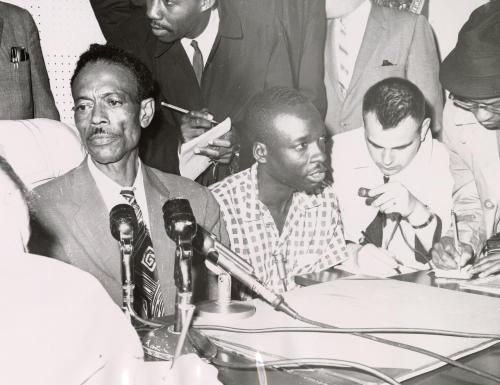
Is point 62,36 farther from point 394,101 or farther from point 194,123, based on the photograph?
point 394,101

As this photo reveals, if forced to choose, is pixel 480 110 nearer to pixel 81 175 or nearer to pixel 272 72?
pixel 272 72

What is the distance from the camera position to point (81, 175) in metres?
1.79

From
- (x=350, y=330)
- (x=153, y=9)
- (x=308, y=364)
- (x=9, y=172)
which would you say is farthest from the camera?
(x=153, y=9)

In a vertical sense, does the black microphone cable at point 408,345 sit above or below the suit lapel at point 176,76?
below

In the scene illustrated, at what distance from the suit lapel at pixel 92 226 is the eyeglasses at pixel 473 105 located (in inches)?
54.1

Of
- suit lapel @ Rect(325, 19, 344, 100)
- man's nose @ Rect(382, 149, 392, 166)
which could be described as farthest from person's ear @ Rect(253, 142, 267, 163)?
man's nose @ Rect(382, 149, 392, 166)

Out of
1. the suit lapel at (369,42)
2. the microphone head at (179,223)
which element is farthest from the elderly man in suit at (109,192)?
the suit lapel at (369,42)

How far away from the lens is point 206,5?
235 centimetres

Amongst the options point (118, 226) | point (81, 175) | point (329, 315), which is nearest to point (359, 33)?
point (81, 175)

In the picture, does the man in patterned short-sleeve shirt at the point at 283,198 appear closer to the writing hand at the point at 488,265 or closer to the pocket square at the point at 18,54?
the writing hand at the point at 488,265

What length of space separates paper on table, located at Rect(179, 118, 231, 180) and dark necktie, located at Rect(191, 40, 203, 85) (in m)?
0.21

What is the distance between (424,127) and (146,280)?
1.24 meters

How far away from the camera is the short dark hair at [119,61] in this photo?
75.5 inches

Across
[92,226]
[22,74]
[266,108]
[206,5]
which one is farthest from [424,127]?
[22,74]
